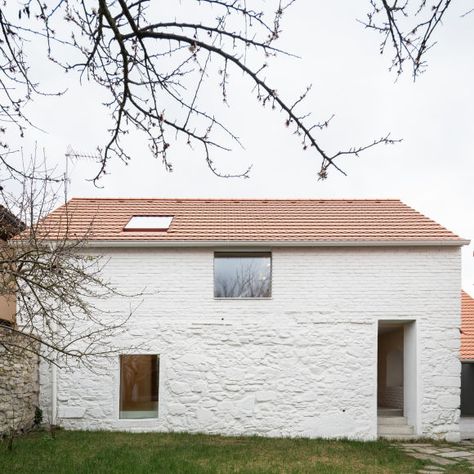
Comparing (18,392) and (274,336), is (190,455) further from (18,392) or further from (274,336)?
(18,392)

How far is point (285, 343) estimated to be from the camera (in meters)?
12.3

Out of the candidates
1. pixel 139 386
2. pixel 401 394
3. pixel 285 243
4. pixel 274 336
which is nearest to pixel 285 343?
pixel 274 336

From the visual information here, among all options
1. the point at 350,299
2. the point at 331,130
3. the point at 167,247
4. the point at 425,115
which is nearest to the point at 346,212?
the point at 350,299

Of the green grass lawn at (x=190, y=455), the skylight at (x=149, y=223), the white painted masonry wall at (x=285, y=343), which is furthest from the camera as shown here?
the skylight at (x=149, y=223)

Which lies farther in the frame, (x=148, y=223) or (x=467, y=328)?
(x=467, y=328)

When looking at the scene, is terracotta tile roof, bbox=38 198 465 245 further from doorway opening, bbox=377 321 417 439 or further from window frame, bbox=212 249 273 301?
doorway opening, bbox=377 321 417 439

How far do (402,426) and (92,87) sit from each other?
11.0m

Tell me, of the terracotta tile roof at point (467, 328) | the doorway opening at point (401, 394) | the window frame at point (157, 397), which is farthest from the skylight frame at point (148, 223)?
the terracotta tile roof at point (467, 328)

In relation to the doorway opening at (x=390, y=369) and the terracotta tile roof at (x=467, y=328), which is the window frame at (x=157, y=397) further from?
the terracotta tile roof at (x=467, y=328)

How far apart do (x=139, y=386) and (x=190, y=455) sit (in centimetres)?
338

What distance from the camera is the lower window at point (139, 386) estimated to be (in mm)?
12414

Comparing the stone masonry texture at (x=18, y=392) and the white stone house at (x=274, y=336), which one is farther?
the white stone house at (x=274, y=336)

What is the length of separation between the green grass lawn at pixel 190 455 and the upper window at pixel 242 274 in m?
2.99

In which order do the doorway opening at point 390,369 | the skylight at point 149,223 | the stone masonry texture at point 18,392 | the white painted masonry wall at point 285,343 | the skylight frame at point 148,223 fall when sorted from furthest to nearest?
the doorway opening at point 390,369 → the skylight at point 149,223 → the skylight frame at point 148,223 → the white painted masonry wall at point 285,343 → the stone masonry texture at point 18,392
